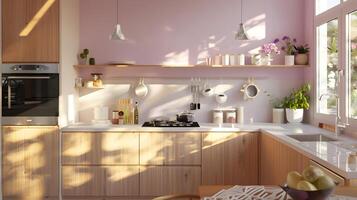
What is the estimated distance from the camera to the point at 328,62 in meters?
3.66

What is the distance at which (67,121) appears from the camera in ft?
12.7

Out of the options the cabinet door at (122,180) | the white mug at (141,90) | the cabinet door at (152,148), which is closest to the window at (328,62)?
the cabinet door at (152,148)

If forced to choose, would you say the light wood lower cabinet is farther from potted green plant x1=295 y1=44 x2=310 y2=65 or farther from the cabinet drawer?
potted green plant x1=295 y1=44 x2=310 y2=65

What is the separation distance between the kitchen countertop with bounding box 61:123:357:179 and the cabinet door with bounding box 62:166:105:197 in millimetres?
413

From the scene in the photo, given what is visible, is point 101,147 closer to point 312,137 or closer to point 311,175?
point 312,137

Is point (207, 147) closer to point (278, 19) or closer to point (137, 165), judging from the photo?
point (137, 165)

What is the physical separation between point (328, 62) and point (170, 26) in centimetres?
179

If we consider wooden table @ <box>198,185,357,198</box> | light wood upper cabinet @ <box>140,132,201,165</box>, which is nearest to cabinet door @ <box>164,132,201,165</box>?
light wood upper cabinet @ <box>140,132,201,165</box>

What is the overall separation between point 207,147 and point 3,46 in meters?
2.29

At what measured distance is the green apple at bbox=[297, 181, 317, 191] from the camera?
1.11m

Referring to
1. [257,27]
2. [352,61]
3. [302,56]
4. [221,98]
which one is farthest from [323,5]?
[221,98]

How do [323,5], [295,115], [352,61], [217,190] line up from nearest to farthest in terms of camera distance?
Result: [217,190] → [352,61] → [323,5] → [295,115]

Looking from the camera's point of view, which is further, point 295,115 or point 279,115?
point 279,115

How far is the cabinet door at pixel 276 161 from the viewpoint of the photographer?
2.64 metres
